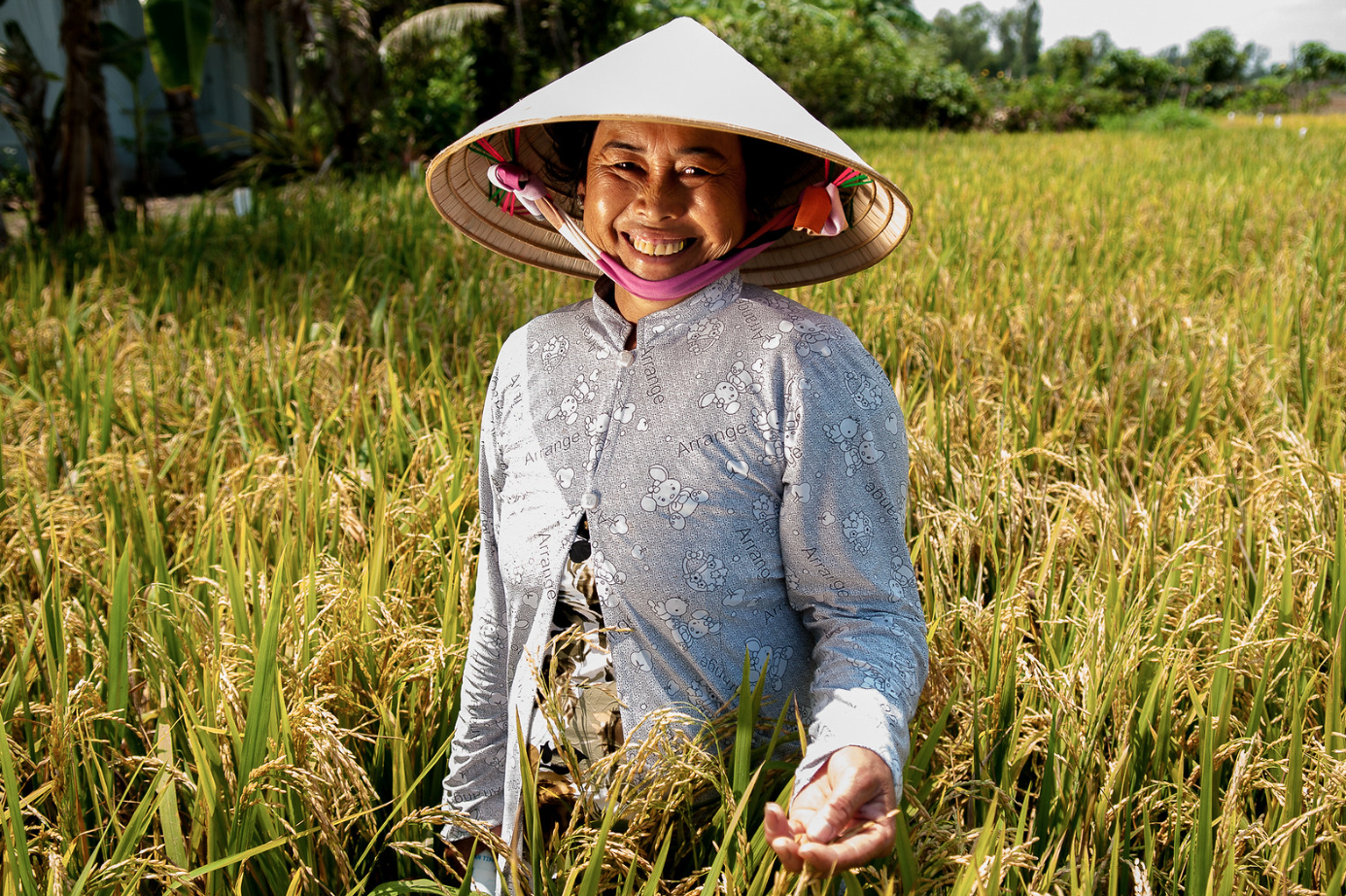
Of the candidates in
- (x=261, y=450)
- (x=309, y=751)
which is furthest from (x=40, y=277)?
(x=309, y=751)

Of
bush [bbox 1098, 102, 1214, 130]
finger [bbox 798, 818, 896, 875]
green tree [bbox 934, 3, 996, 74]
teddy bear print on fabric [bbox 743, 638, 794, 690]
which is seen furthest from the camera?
green tree [bbox 934, 3, 996, 74]

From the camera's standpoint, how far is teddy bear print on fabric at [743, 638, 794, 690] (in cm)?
97

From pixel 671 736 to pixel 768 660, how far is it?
0.12 m

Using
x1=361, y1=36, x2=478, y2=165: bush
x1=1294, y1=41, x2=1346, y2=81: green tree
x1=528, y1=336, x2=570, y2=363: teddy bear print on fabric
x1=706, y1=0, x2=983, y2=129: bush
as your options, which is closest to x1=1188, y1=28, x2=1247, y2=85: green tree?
x1=1294, y1=41, x2=1346, y2=81: green tree

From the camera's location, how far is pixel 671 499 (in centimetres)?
94

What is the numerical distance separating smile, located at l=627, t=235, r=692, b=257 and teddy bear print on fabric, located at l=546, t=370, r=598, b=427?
136mm

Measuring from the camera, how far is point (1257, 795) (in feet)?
4.31

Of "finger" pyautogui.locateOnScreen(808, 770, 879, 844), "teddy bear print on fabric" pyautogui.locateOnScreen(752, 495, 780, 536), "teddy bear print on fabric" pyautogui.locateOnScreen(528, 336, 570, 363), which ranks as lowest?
"finger" pyautogui.locateOnScreen(808, 770, 879, 844)

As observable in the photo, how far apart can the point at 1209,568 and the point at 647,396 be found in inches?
43.8

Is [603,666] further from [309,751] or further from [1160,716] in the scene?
[1160,716]

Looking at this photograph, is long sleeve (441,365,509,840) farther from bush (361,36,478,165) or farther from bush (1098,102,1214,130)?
bush (1098,102,1214,130)

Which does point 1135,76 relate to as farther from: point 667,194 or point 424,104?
point 667,194

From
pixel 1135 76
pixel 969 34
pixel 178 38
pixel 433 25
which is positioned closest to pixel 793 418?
pixel 178 38

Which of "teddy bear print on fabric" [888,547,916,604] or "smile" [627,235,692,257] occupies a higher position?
"smile" [627,235,692,257]
